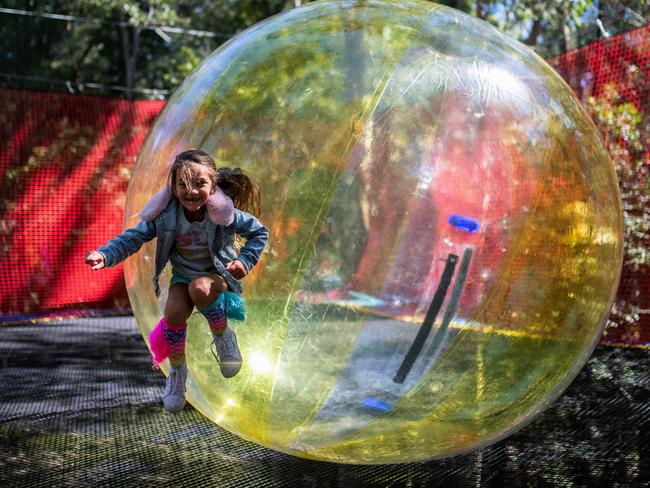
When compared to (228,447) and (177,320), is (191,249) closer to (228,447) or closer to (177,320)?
(177,320)

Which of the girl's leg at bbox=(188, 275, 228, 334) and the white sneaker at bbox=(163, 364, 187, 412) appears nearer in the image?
the girl's leg at bbox=(188, 275, 228, 334)

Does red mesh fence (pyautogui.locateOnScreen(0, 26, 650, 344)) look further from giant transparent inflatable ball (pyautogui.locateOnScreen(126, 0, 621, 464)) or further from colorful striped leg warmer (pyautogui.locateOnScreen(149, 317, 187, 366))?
colorful striped leg warmer (pyautogui.locateOnScreen(149, 317, 187, 366))

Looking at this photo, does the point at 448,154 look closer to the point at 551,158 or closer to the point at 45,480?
the point at 551,158

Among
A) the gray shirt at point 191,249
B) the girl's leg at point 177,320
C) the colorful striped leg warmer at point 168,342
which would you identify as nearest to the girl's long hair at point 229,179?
the gray shirt at point 191,249

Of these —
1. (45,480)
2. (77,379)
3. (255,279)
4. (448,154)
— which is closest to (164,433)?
(45,480)

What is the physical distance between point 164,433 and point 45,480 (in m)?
0.73

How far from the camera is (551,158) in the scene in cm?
250

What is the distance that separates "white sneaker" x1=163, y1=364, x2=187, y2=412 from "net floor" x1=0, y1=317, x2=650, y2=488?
2.37 ft

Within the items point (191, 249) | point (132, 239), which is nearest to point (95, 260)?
point (132, 239)

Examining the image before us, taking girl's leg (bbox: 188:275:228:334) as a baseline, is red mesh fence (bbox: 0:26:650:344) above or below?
below

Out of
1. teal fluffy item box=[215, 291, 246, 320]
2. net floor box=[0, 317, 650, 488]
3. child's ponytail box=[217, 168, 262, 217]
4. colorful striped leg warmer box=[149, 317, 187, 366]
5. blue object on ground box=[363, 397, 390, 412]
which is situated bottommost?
net floor box=[0, 317, 650, 488]

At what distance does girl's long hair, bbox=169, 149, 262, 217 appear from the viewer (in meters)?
2.22

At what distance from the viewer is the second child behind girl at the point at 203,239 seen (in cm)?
217

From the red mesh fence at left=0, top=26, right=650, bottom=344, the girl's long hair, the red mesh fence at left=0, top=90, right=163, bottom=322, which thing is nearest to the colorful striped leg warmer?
the girl's long hair
